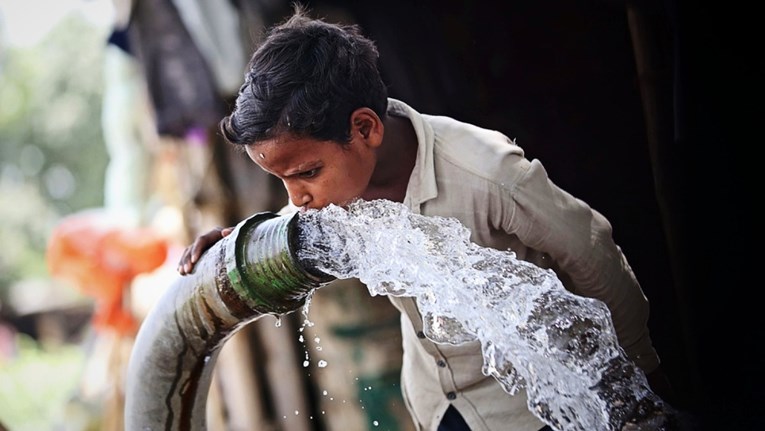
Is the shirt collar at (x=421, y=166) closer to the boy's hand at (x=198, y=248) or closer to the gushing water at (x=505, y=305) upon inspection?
the gushing water at (x=505, y=305)

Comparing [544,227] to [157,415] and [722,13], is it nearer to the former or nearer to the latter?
[722,13]

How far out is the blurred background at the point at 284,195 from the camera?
61.4 inches

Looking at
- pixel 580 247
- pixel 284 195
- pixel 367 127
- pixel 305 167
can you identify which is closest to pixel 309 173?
pixel 305 167

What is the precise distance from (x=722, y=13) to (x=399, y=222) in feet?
2.12

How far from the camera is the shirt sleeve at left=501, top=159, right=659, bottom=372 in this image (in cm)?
153

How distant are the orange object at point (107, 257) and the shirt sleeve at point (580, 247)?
2.09m

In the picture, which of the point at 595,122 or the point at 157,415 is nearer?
the point at 595,122

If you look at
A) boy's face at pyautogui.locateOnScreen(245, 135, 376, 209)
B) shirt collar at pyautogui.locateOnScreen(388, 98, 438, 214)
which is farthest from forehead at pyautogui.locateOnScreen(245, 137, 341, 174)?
shirt collar at pyautogui.locateOnScreen(388, 98, 438, 214)

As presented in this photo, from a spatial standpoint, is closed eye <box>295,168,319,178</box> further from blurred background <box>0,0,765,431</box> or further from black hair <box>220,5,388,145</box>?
blurred background <box>0,0,765,431</box>

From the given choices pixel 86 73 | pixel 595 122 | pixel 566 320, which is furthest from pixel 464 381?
pixel 86 73

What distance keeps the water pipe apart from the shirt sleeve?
1.14ft

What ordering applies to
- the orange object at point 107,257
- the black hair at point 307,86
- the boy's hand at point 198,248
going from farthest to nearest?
the orange object at point 107,257
the boy's hand at point 198,248
the black hair at point 307,86

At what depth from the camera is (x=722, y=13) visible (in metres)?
1.58

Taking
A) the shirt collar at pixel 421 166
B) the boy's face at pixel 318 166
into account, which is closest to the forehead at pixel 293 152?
the boy's face at pixel 318 166
